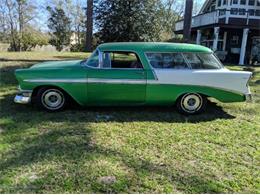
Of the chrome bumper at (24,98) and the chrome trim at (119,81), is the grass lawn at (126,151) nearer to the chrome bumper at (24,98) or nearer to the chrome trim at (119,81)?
the chrome bumper at (24,98)

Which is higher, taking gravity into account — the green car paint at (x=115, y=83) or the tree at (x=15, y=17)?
the tree at (x=15, y=17)

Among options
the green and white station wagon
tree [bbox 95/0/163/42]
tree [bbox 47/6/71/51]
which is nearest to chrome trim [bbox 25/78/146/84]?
the green and white station wagon

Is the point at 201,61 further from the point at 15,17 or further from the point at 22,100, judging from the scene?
the point at 15,17

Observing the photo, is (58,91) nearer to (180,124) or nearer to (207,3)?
(180,124)

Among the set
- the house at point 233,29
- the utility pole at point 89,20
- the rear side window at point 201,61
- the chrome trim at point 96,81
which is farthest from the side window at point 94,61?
the house at point 233,29

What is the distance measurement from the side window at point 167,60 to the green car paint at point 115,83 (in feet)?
0.32

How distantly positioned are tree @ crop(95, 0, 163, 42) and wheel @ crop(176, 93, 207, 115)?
1237 centimetres

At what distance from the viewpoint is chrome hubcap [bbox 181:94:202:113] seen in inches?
281

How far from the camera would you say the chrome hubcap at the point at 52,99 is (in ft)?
22.5

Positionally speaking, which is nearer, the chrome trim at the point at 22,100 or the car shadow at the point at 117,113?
the car shadow at the point at 117,113

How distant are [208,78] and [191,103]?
2.13ft

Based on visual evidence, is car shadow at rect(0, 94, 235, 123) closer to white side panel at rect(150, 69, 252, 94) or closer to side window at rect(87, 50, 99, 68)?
white side panel at rect(150, 69, 252, 94)

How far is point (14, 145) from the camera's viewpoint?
495 cm

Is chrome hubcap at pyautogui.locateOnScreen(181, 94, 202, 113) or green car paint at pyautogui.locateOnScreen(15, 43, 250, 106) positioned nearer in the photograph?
green car paint at pyautogui.locateOnScreen(15, 43, 250, 106)
